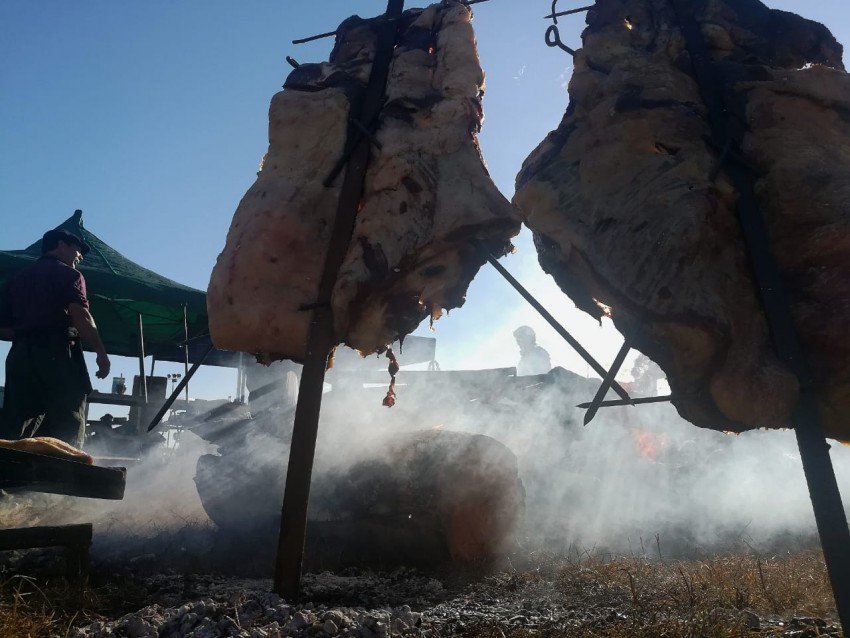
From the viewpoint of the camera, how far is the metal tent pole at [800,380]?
6.68ft

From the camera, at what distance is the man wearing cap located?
4754 mm

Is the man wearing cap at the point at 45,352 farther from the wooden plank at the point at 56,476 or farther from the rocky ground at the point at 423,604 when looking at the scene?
Result: the wooden plank at the point at 56,476

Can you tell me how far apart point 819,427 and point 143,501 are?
7.55 metres

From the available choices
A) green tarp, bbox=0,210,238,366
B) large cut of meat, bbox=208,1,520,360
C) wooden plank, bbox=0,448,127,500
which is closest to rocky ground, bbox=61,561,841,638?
wooden plank, bbox=0,448,127,500

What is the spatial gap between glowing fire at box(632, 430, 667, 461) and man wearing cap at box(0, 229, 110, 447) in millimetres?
10031

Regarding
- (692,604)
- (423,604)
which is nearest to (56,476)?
(423,604)

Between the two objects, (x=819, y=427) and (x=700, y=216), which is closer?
(x=819, y=427)

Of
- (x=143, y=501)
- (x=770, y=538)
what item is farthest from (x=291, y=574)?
(x=770, y=538)

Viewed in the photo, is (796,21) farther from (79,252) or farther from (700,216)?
(79,252)

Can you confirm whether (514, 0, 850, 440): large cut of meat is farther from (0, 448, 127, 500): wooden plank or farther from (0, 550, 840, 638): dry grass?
(0, 448, 127, 500): wooden plank

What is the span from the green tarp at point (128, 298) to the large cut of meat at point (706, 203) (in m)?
6.12

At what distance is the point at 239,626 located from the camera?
76.8 inches

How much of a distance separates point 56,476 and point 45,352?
230cm

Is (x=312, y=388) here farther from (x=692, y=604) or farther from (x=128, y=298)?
(x=128, y=298)
